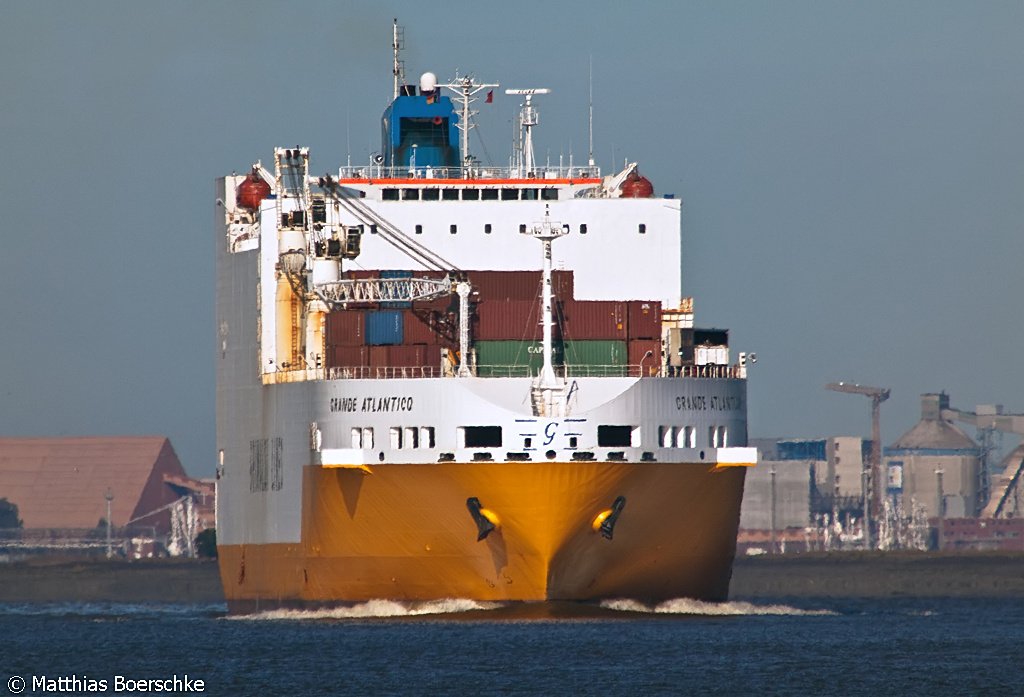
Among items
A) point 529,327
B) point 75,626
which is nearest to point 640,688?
point 529,327

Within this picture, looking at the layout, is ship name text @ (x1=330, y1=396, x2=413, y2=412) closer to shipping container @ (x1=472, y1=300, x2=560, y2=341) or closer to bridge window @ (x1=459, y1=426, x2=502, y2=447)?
bridge window @ (x1=459, y1=426, x2=502, y2=447)

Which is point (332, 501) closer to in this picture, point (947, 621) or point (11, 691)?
point (11, 691)

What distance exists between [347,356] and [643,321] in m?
8.08

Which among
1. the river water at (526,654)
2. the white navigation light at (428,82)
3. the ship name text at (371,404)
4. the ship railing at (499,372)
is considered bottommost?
the river water at (526,654)

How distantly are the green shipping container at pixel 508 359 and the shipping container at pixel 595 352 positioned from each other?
0.40 metres

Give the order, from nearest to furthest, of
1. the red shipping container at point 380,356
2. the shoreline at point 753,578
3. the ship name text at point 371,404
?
the ship name text at point 371,404
the red shipping container at point 380,356
the shoreline at point 753,578

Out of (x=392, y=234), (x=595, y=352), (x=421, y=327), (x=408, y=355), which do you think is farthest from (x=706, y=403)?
(x=392, y=234)

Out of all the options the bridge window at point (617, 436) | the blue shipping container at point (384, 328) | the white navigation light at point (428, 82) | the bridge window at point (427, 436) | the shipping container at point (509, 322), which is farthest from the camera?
the white navigation light at point (428, 82)

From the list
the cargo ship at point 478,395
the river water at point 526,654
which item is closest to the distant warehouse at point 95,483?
the cargo ship at point 478,395

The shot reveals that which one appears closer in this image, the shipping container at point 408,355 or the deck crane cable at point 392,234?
the shipping container at point 408,355

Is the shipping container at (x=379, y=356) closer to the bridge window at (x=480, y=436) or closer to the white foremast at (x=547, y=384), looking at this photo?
the bridge window at (x=480, y=436)

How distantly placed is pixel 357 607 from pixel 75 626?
1429 cm

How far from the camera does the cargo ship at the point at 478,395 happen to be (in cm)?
5975

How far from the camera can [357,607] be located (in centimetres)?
6425
